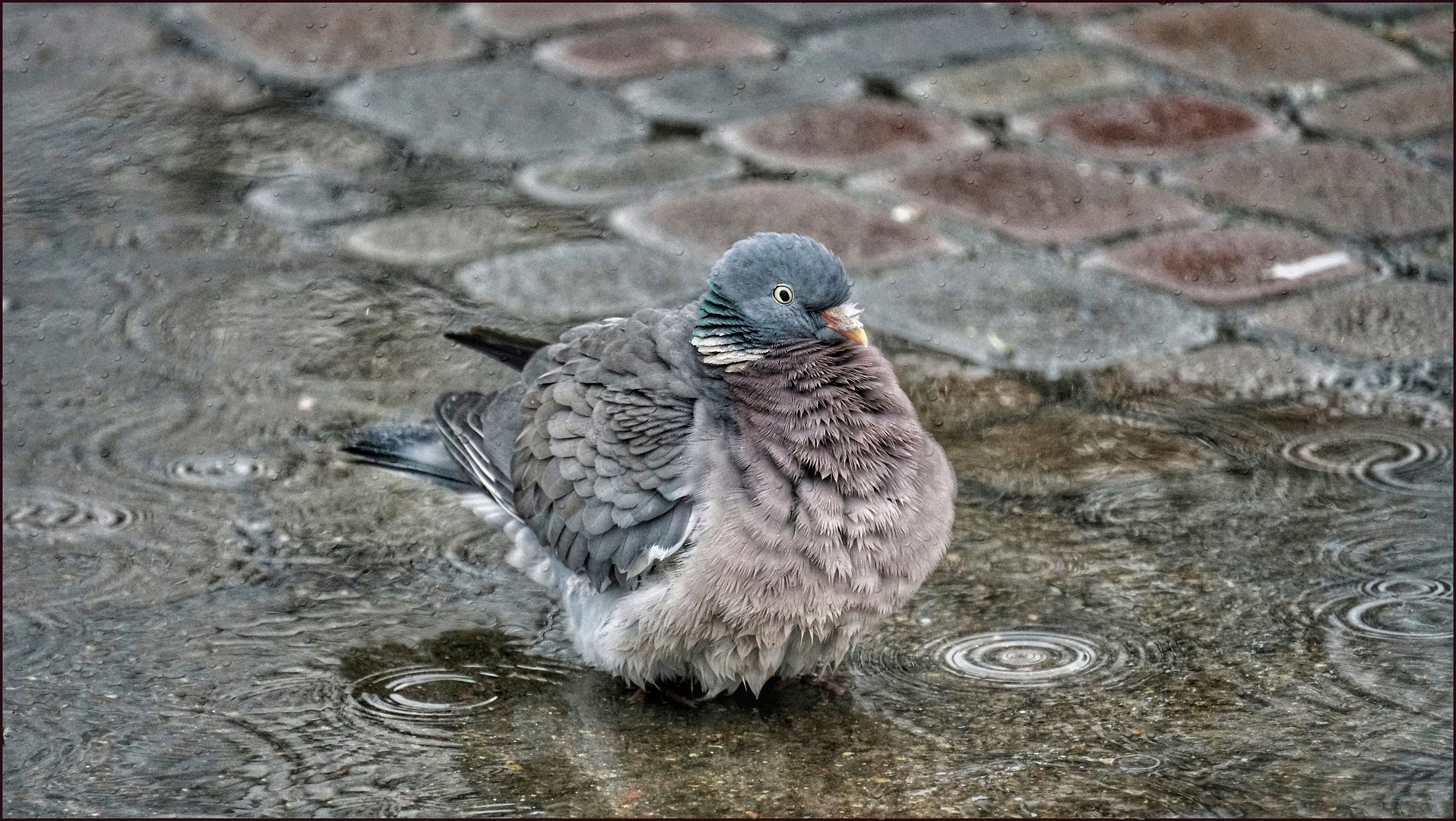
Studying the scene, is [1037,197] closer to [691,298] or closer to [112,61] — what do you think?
[691,298]

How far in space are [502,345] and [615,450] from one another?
0.68 m

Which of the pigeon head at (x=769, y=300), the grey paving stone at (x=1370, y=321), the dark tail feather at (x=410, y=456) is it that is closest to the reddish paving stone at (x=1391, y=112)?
the grey paving stone at (x=1370, y=321)

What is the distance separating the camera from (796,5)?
734 cm

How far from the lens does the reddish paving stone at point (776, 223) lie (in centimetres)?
561

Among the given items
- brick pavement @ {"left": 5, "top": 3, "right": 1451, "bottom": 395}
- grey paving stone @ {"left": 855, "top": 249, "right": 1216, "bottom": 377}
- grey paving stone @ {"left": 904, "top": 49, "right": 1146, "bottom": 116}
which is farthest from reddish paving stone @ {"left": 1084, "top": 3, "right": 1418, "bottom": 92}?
grey paving stone @ {"left": 855, "top": 249, "right": 1216, "bottom": 377}

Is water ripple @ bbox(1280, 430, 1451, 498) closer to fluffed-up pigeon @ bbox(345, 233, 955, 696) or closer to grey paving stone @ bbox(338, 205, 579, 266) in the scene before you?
fluffed-up pigeon @ bbox(345, 233, 955, 696)

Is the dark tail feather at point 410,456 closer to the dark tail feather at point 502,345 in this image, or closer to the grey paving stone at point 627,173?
the dark tail feather at point 502,345

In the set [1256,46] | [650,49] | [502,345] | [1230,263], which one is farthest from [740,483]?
[1256,46]

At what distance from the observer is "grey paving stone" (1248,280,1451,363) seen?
5.08m

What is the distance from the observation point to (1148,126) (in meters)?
6.38

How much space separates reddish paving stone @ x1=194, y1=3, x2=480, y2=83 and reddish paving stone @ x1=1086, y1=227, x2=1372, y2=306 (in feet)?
9.06

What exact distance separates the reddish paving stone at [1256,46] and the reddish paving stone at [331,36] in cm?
262

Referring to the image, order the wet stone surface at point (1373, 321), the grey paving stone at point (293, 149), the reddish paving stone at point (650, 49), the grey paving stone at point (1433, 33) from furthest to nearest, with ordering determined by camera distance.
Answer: the grey paving stone at point (1433, 33)
the reddish paving stone at point (650, 49)
the grey paving stone at point (293, 149)
the wet stone surface at point (1373, 321)

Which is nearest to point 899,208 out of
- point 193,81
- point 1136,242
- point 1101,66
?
point 1136,242
